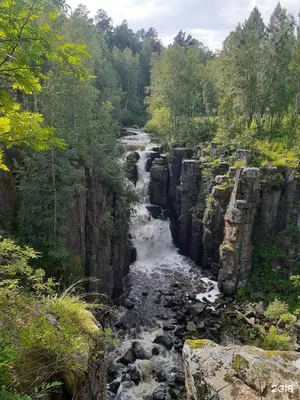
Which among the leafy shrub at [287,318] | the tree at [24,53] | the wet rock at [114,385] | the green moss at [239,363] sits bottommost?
the wet rock at [114,385]

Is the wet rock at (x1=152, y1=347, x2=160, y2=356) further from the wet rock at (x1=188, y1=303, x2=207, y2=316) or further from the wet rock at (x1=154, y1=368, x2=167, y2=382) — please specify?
the wet rock at (x1=188, y1=303, x2=207, y2=316)

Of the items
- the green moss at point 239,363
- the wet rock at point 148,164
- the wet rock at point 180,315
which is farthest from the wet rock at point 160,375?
the wet rock at point 148,164

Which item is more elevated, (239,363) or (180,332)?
(239,363)

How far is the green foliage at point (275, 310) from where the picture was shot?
59.6ft

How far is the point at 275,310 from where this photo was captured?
18188 mm

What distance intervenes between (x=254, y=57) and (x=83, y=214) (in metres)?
22.7

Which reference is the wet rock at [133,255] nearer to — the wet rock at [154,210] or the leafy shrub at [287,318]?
the wet rock at [154,210]

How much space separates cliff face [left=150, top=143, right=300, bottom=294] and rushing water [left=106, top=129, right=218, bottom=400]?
6.82ft

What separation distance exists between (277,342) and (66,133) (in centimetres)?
1531

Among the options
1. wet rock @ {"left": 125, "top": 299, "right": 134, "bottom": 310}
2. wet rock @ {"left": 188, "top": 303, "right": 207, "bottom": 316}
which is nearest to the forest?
wet rock @ {"left": 125, "top": 299, "right": 134, "bottom": 310}

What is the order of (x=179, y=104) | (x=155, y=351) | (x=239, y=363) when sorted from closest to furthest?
1. (x=239, y=363)
2. (x=155, y=351)
3. (x=179, y=104)

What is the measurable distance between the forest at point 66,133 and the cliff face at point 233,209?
1841 mm

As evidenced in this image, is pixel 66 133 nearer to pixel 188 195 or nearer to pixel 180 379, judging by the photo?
pixel 180 379

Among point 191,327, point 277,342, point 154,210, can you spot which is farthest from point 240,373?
point 154,210
